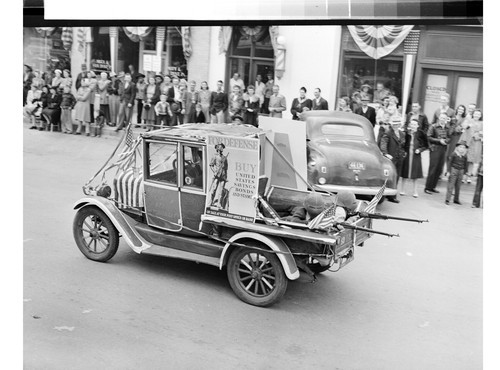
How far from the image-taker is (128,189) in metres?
5.10

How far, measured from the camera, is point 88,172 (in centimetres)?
607

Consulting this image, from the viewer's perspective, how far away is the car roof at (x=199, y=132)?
4633 mm

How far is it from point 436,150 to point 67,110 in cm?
385

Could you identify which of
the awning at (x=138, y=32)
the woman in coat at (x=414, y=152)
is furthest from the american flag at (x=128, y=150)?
the woman in coat at (x=414, y=152)

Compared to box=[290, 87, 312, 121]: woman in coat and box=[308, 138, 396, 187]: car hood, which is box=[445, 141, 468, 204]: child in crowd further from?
box=[290, 87, 312, 121]: woman in coat

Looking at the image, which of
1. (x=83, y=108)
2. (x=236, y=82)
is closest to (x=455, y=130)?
(x=236, y=82)

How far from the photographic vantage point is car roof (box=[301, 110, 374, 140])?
595 cm

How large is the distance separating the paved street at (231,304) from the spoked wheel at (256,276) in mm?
84

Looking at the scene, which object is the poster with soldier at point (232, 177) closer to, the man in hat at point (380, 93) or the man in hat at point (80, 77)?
the man in hat at point (380, 93)

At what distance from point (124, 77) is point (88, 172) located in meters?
2.30

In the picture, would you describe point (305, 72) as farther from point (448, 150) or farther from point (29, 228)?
point (29, 228)

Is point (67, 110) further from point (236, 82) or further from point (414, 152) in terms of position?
point (414, 152)
